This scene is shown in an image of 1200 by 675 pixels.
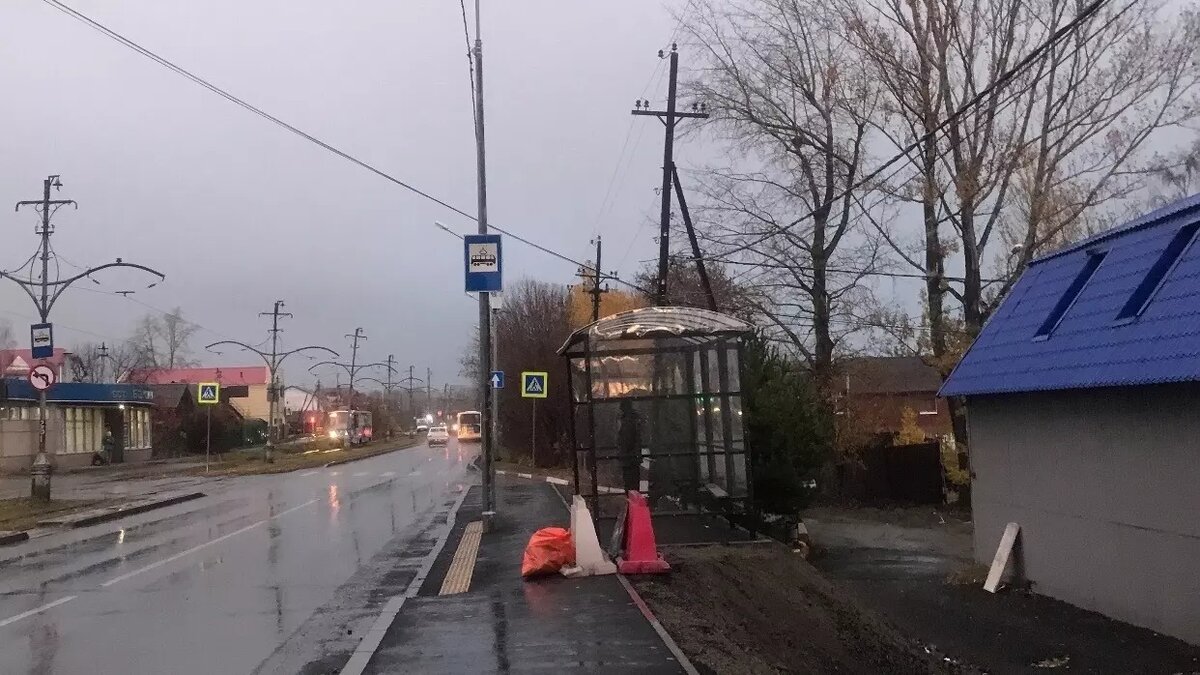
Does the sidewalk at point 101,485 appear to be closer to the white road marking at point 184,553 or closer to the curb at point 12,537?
the white road marking at point 184,553

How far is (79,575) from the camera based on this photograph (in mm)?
15109

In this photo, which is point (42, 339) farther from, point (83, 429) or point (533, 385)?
point (83, 429)

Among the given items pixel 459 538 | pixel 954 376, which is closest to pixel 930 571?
pixel 954 376

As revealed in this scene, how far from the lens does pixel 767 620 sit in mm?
10938

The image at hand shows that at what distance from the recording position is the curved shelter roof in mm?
14719

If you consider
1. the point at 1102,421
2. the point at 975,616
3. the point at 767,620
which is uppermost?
the point at 1102,421

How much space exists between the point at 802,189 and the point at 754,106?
2635mm

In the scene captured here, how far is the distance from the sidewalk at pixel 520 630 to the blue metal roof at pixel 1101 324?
20.0ft

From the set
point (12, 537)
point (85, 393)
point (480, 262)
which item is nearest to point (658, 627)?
point (480, 262)

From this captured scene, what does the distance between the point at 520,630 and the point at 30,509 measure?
2109 cm

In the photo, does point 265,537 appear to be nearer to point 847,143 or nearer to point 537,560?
point 537,560

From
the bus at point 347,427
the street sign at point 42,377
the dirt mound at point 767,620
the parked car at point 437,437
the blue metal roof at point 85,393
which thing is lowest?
the dirt mound at point 767,620

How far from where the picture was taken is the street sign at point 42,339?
27.2 meters

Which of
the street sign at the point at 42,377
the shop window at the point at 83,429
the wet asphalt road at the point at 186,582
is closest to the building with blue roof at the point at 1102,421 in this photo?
the wet asphalt road at the point at 186,582
